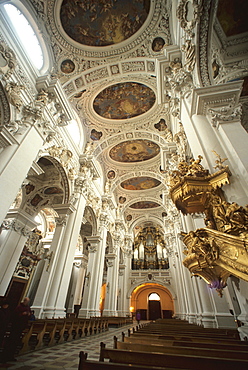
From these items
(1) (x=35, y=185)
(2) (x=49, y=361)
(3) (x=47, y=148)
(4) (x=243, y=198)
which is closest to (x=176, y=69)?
(4) (x=243, y=198)

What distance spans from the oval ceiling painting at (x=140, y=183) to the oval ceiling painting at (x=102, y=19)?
11342 mm

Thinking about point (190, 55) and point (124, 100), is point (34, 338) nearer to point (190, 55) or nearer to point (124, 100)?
point (190, 55)

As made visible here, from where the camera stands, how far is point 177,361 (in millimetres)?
1477

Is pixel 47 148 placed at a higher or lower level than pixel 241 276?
higher

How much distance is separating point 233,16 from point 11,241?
42.1 ft

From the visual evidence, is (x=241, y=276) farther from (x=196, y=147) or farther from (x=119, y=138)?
(x=119, y=138)

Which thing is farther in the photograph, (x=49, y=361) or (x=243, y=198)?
(x=49, y=361)

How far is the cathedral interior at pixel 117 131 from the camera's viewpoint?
138 inches

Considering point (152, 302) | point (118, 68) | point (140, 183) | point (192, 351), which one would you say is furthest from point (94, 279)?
point (152, 302)

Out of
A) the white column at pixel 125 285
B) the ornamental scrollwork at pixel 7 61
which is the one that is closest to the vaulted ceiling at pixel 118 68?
the ornamental scrollwork at pixel 7 61

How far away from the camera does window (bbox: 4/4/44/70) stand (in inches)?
275

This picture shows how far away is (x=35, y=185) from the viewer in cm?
1076

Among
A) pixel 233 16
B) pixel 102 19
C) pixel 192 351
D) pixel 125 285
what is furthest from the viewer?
pixel 125 285

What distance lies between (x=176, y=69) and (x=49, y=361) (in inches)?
323
